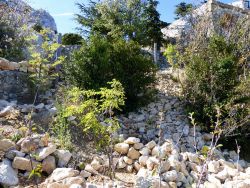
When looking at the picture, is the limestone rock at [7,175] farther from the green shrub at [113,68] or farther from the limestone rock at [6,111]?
the green shrub at [113,68]

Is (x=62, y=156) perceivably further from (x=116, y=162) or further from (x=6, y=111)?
(x=6, y=111)

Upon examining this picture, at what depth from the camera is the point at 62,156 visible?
4340 millimetres

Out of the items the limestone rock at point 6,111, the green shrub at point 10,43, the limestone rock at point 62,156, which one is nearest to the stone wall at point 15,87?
the limestone rock at point 6,111

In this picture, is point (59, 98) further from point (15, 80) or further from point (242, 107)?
point (242, 107)

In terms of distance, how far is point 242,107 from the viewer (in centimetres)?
631

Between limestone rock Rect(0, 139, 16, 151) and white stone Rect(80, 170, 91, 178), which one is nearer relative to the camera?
white stone Rect(80, 170, 91, 178)

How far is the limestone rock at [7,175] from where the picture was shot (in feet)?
11.9

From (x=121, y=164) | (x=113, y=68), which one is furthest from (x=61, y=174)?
(x=113, y=68)

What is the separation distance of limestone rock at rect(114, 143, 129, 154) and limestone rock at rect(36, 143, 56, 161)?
1.05 m

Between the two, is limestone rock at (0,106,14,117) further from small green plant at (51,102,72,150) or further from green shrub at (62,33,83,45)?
green shrub at (62,33,83,45)

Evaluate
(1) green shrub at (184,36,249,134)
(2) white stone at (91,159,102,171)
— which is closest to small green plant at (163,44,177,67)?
(1) green shrub at (184,36,249,134)

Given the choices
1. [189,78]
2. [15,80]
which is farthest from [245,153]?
[15,80]

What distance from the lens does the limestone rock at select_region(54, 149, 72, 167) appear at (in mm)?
4295

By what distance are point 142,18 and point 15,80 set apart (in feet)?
23.3
